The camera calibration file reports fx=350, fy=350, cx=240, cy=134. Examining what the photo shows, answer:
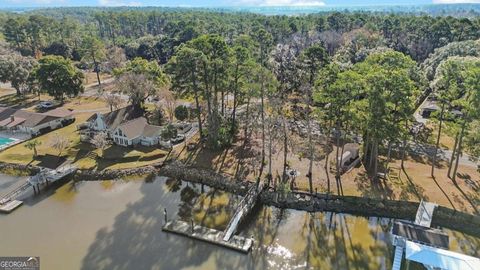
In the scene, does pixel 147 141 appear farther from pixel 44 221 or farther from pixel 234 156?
pixel 44 221

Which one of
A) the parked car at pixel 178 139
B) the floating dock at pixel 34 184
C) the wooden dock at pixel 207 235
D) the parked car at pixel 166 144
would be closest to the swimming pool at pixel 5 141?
the floating dock at pixel 34 184

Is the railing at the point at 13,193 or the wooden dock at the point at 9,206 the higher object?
the railing at the point at 13,193

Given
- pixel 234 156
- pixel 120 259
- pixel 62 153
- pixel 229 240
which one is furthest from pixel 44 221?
pixel 234 156

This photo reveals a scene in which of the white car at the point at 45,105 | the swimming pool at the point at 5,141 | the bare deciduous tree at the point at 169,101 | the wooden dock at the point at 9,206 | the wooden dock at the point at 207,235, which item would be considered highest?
the bare deciduous tree at the point at 169,101

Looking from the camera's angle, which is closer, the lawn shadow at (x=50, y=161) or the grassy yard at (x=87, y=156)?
the lawn shadow at (x=50, y=161)

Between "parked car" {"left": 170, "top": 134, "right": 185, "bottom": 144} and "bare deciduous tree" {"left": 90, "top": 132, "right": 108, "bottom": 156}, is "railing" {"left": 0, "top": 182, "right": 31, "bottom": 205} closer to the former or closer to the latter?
"bare deciduous tree" {"left": 90, "top": 132, "right": 108, "bottom": 156}

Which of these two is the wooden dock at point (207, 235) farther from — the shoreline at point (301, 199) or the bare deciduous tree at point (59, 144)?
the bare deciduous tree at point (59, 144)

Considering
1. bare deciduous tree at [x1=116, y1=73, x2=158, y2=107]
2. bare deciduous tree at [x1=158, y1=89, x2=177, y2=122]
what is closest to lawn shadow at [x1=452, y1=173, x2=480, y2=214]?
bare deciduous tree at [x1=158, y1=89, x2=177, y2=122]
